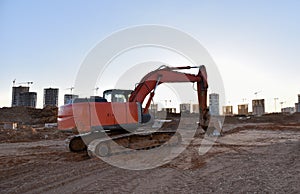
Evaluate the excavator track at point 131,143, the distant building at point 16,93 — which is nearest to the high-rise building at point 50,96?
the distant building at point 16,93

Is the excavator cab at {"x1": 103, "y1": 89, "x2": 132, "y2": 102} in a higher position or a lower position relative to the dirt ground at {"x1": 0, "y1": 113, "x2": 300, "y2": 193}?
higher

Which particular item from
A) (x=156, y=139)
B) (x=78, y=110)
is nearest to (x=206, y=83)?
(x=156, y=139)

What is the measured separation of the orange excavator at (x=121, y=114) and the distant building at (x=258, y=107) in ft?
232

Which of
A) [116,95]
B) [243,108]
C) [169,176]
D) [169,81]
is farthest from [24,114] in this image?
[243,108]

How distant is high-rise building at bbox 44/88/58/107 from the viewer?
80500mm

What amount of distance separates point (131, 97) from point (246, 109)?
3107 inches

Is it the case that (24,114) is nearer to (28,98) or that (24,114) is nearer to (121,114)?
(28,98)

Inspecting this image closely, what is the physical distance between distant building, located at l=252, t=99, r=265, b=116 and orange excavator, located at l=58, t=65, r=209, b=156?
70.8 m

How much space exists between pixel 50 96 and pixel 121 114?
7606 cm

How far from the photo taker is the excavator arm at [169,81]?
1144 cm

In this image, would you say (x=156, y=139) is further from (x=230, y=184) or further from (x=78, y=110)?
(x=230, y=184)

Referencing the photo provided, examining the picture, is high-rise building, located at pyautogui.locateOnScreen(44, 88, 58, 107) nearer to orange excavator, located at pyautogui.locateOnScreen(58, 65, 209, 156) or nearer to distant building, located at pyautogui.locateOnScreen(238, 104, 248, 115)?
distant building, located at pyautogui.locateOnScreen(238, 104, 248, 115)

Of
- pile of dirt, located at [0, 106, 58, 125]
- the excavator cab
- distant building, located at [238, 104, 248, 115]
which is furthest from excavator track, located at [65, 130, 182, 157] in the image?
distant building, located at [238, 104, 248, 115]

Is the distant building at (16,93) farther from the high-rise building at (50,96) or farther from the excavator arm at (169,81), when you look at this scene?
the excavator arm at (169,81)
